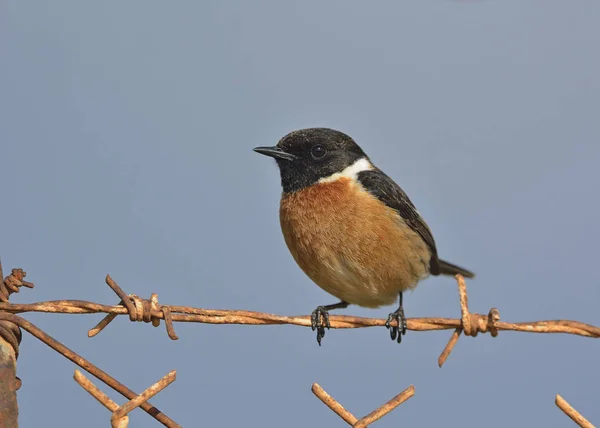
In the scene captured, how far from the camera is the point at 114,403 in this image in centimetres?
270

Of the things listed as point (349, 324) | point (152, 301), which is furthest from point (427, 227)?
point (152, 301)

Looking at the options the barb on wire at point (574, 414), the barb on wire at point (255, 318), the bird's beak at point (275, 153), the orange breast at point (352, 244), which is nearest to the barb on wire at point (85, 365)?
the barb on wire at point (255, 318)

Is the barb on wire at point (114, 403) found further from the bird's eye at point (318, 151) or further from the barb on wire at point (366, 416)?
the bird's eye at point (318, 151)

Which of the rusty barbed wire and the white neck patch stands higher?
the white neck patch

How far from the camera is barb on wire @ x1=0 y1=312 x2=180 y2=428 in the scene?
8.94 feet

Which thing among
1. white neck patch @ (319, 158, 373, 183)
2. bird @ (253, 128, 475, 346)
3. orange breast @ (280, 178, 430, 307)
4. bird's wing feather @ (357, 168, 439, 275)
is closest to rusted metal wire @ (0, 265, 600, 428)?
bird @ (253, 128, 475, 346)

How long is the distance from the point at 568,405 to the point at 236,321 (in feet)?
4.23

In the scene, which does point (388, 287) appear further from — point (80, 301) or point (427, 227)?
point (80, 301)

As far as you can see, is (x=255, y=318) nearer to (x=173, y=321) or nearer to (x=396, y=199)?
(x=173, y=321)

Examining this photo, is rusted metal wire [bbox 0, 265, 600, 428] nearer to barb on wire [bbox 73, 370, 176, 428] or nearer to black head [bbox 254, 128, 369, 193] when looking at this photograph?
barb on wire [bbox 73, 370, 176, 428]

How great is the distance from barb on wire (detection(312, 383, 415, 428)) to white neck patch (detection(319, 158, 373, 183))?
302 cm

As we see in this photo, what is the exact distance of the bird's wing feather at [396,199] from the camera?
555cm

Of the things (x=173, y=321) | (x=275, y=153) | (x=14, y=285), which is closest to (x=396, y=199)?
(x=275, y=153)

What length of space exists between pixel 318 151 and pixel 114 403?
3.60 metres
